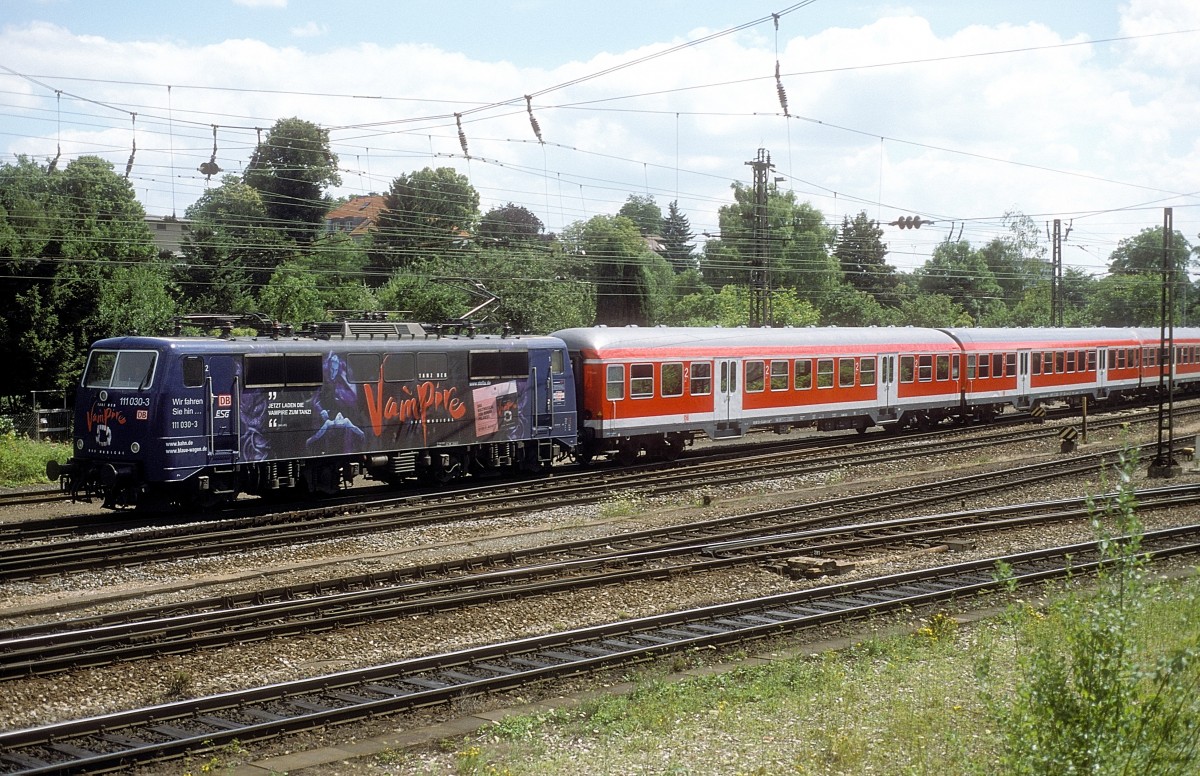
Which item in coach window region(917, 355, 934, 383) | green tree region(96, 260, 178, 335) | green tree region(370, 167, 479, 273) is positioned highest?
green tree region(370, 167, 479, 273)

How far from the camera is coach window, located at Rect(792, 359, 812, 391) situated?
31.7 m

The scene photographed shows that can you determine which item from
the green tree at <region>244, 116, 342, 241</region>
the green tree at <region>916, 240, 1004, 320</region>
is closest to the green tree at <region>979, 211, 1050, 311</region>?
the green tree at <region>916, 240, 1004, 320</region>

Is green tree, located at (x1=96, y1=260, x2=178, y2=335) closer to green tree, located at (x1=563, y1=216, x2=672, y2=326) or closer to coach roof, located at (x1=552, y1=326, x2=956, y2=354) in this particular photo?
coach roof, located at (x1=552, y1=326, x2=956, y2=354)

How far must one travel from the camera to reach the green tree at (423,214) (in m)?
68.4

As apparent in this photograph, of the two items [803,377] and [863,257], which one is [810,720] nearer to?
[803,377]

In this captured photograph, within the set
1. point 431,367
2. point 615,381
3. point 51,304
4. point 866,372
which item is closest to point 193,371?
point 431,367

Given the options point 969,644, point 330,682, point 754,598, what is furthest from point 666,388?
point 330,682

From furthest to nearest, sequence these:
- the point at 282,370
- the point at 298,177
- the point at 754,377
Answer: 1. the point at 298,177
2. the point at 754,377
3. the point at 282,370

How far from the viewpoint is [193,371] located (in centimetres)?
1995

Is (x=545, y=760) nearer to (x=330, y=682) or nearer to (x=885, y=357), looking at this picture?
(x=330, y=682)

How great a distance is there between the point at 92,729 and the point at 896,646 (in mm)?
7841

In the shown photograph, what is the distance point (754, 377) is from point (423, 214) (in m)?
45.8

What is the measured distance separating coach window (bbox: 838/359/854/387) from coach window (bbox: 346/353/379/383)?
50.8 ft

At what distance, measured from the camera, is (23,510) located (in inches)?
888
